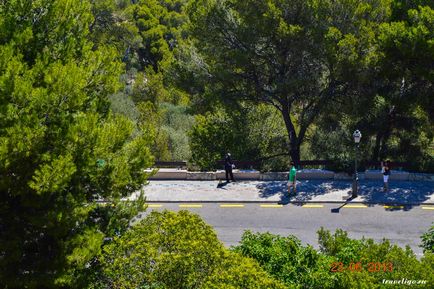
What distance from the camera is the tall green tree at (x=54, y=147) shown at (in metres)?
9.08

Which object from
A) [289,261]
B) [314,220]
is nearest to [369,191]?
[314,220]

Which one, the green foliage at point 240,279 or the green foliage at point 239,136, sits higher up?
the green foliage at point 239,136

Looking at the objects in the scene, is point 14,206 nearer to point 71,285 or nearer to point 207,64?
point 71,285

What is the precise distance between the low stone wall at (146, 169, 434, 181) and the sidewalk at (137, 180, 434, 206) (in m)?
0.34

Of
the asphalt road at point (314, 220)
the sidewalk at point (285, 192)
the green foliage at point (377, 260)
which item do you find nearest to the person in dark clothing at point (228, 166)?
the sidewalk at point (285, 192)

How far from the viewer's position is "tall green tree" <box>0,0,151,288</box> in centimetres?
908

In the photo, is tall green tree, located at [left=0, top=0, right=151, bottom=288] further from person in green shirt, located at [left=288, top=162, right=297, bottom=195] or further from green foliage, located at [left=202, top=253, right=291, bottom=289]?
person in green shirt, located at [left=288, top=162, right=297, bottom=195]

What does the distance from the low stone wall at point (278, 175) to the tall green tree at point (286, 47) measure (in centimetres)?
182

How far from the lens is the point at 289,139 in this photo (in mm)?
25375

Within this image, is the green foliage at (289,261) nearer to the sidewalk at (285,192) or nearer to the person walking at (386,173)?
the sidewalk at (285,192)

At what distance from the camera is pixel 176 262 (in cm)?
896

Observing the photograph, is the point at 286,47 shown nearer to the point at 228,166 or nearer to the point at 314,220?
the point at 228,166

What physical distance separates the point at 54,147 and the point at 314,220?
35.7 feet

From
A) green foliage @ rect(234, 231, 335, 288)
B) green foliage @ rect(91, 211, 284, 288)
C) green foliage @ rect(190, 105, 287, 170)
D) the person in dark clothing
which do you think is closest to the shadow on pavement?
the person in dark clothing
